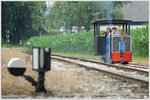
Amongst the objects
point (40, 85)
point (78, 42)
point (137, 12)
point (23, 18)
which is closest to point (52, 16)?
point (23, 18)

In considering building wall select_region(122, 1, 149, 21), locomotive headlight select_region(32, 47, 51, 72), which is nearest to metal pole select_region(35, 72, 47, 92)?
locomotive headlight select_region(32, 47, 51, 72)

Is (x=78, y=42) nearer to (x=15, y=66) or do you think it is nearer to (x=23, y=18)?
(x=23, y=18)

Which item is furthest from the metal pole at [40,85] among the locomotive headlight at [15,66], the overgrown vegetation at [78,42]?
the overgrown vegetation at [78,42]

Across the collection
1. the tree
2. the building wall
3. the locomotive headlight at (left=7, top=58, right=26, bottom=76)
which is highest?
the building wall

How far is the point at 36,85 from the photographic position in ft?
23.8

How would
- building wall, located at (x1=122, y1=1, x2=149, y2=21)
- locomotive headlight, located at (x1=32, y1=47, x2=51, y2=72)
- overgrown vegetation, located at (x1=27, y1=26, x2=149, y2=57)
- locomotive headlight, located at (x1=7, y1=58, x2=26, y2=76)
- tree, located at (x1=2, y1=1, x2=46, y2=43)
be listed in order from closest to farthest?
locomotive headlight, located at (x1=7, y1=58, x2=26, y2=76)
locomotive headlight, located at (x1=32, y1=47, x2=51, y2=72)
overgrown vegetation, located at (x1=27, y1=26, x2=149, y2=57)
tree, located at (x1=2, y1=1, x2=46, y2=43)
building wall, located at (x1=122, y1=1, x2=149, y2=21)

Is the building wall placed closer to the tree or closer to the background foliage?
the background foliage

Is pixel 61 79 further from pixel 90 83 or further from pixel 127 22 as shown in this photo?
pixel 127 22

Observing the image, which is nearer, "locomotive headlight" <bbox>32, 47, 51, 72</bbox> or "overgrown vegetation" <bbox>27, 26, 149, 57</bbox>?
"locomotive headlight" <bbox>32, 47, 51, 72</bbox>

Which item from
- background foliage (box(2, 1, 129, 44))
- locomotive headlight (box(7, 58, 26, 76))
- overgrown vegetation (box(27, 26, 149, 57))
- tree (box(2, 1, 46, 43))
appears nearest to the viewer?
locomotive headlight (box(7, 58, 26, 76))

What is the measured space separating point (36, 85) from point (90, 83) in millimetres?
1656

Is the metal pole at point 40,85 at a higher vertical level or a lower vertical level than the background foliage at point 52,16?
lower

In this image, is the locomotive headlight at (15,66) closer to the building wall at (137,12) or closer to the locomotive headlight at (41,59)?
the locomotive headlight at (41,59)

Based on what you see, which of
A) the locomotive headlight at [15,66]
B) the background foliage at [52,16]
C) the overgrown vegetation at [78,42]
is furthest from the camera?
the background foliage at [52,16]
